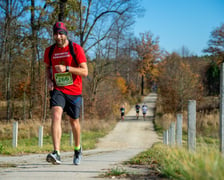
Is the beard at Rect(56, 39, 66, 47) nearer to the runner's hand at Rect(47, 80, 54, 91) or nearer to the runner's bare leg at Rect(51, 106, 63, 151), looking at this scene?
the runner's hand at Rect(47, 80, 54, 91)

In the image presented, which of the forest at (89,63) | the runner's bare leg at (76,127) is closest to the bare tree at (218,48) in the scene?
the forest at (89,63)

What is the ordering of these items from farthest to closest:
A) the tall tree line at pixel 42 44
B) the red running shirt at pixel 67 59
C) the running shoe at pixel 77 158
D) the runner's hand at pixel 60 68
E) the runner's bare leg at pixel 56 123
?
the tall tree line at pixel 42 44
the running shoe at pixel 77 158
the red running shirt at pixel 67 59
the runner's bare leg at pixel 56 123
the runner's hand at pixel 60 68

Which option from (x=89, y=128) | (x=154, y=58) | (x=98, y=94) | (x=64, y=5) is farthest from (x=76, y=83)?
(x=154, y=58)

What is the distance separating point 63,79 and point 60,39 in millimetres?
575

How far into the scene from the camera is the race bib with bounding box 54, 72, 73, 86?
490 cm

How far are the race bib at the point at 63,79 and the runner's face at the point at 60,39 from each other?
1.41ft

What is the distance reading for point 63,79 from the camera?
4.93m

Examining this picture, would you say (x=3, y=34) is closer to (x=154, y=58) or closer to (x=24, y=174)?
(x=24, y=174)

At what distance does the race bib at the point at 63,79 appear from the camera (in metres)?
4.90

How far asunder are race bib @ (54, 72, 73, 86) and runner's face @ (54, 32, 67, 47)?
1.41 ft

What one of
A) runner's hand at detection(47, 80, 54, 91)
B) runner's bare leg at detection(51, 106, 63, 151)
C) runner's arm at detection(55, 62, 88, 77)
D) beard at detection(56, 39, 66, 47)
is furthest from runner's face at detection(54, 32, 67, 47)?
runner's bare leg at detection(51, 106, 63, 151)

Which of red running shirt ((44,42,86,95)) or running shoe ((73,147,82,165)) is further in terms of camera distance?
running shoe ((73,147,82,165))

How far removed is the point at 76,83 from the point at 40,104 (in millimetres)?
26455

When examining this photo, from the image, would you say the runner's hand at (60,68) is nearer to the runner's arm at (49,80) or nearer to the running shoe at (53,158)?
the runner's arm at (49,80)
